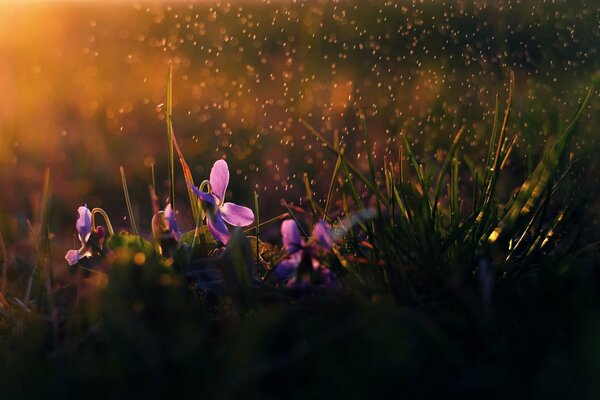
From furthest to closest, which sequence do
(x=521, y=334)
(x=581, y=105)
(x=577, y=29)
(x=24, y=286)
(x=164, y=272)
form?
(x=577, y=29), (x=24, y=286), (x=581, y=105), (x=164, y=272), (x=521, y=334)

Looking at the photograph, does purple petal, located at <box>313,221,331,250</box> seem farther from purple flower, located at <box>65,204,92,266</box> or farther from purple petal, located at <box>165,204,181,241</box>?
purple flower, located at <box>65,204,92,266</box>

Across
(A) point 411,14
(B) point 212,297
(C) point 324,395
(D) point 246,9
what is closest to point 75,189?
(D) point 246,9

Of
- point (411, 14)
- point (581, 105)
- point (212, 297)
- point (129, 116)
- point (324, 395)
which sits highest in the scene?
point (129, 116)

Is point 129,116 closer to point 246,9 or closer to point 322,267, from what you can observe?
point 246,9

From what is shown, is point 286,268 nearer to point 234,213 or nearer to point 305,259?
point 305,259

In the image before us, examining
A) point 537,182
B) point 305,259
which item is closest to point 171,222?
point 305,259

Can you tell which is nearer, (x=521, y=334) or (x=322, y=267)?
(x=521, y=334)

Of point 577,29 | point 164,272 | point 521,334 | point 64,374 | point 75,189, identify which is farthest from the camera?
point 75,189

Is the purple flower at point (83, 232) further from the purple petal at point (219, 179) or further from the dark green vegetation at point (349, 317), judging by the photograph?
the purple petal at point (219, 179)
